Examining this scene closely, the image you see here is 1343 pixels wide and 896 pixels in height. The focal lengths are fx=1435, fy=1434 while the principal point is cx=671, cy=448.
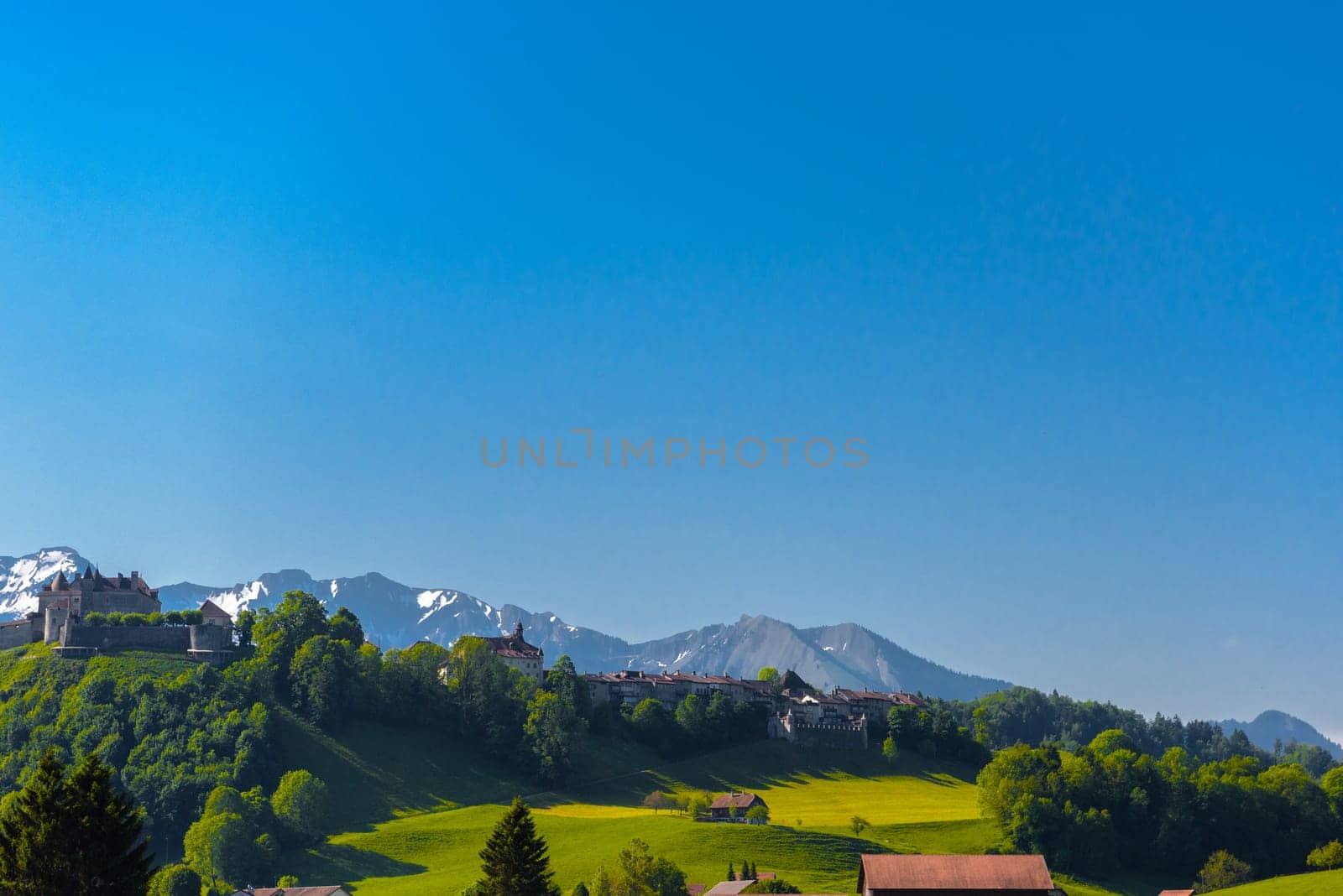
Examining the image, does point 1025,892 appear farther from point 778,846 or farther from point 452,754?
point 452,754

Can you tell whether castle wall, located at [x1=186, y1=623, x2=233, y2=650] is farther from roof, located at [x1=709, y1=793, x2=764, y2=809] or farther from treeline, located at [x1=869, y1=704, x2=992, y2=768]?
treeline, located at [x1=869, y1=704, x2=992, y2=768]

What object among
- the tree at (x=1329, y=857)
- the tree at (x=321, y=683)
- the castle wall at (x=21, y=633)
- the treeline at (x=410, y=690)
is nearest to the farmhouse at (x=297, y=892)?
the treeline at (x=410, y=690)

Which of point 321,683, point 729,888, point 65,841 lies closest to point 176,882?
point 729,888

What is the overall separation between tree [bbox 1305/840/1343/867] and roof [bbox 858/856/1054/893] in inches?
1771

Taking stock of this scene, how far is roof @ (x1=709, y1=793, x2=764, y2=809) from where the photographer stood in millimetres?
133375

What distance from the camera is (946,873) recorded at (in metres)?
98.7

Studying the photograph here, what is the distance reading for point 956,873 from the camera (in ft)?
324

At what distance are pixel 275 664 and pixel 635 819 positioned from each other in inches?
2019

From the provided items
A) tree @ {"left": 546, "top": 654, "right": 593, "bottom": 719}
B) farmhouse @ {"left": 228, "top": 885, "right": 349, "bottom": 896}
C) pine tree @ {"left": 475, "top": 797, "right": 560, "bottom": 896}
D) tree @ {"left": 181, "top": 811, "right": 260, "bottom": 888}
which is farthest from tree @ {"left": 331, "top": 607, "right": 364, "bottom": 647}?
pine tree @ {"left": 475, "top": 797, "right": 560, "bottom": 896}

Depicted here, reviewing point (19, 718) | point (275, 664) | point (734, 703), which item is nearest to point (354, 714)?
point (275, 664)

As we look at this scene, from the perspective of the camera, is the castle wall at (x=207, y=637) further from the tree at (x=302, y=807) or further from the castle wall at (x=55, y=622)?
the tree at (x=302, y=807)

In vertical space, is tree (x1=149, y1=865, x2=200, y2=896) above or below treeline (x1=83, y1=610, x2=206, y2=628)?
below

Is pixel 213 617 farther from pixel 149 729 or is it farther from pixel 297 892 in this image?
pixel 297 892

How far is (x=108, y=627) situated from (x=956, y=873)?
104m
